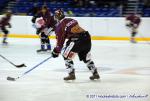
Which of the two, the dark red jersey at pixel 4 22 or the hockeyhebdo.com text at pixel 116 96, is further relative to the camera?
the dark red jersey at pixel 4 22

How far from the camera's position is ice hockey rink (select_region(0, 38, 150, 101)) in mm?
6223

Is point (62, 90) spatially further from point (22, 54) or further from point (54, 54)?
point (22, 54)

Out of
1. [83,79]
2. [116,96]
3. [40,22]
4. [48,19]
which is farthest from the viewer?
[40,22]

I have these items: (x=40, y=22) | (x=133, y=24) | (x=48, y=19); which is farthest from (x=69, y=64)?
(x=133, y=24)

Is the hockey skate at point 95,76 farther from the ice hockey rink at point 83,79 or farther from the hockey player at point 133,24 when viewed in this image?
the hockey player at point 133,24

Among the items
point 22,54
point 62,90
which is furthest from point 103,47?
point 62,90

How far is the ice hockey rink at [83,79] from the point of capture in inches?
245

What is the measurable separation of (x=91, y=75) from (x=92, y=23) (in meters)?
6.34

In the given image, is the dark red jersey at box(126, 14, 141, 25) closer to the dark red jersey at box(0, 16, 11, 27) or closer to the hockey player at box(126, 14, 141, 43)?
the hockey player at box(126, 14, 141, 43)

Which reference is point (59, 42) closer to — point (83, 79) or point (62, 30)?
point (62, 30)

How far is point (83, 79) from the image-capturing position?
7551 millimetres

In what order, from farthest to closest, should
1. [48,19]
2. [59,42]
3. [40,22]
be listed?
[40,22] → [48,19] → [59,42]

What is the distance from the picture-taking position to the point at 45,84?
7.11m

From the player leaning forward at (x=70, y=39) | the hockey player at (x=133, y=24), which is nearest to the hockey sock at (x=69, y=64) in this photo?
the player leaning forward at (x=70, y=39)
